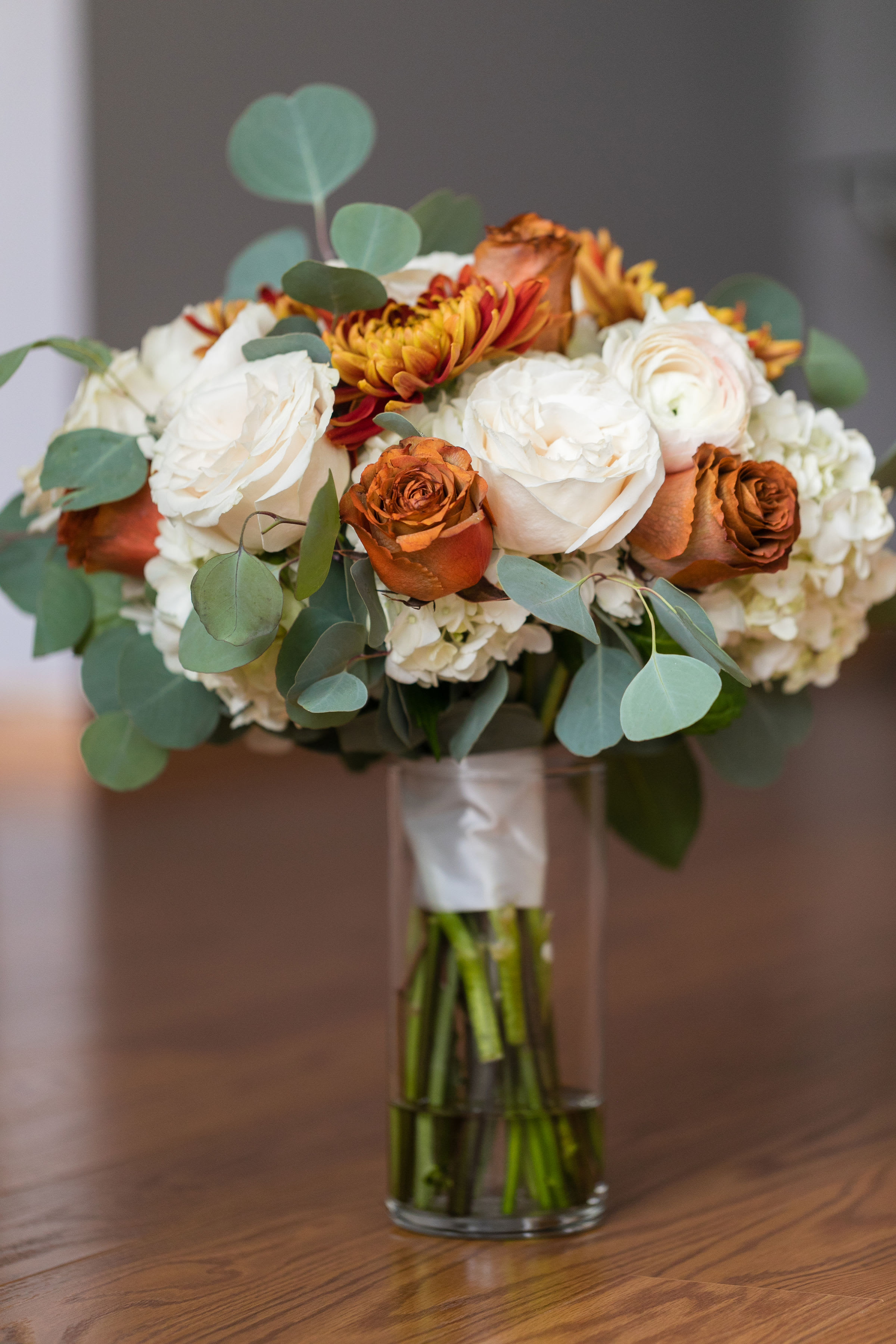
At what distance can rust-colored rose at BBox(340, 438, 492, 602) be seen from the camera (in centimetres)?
53

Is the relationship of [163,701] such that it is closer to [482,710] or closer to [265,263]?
[482,710]

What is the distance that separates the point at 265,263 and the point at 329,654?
12.3 inches

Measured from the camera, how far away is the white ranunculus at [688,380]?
588mm

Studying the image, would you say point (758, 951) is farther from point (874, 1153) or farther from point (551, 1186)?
point (551, 1186)

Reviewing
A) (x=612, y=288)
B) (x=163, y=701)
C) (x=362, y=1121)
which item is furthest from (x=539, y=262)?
(x=362, y=1121)

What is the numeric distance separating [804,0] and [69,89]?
9.33 ft

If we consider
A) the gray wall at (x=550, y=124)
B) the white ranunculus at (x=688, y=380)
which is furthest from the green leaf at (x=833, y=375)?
the gray wall at (x=550, y=124)

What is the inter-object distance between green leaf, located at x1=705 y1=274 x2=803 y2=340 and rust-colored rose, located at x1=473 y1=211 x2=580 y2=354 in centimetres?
15

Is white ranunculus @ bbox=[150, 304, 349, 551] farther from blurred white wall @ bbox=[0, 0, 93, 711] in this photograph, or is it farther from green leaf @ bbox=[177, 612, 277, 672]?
blurred white wall @ bbox=[0, 0, 93, 711]

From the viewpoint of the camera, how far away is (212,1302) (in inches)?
23.3

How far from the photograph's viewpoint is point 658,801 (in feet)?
2.60

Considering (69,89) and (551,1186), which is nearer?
(551,1186)

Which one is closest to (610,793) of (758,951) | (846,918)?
(758,951)

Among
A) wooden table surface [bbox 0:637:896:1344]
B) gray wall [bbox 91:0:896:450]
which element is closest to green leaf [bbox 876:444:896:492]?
wooden table surface [bbox 0:637:896:1344]
